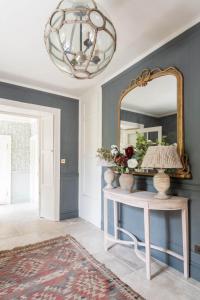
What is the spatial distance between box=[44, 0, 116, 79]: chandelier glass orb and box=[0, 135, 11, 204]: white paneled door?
15.2 ft

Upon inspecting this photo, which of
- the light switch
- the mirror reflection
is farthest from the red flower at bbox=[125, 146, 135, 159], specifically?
the light switch

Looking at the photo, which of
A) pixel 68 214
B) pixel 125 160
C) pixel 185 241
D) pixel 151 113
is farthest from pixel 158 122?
pixel 68 214

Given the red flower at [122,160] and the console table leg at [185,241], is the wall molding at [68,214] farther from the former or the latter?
the console table leg at [185,241]

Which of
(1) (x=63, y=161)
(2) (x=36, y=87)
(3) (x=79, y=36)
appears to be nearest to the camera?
(3) (x=79, y=36)

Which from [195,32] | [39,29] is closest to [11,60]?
[39,29]

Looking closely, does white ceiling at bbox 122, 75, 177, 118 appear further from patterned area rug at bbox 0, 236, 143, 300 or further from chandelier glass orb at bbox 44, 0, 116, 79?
patterned area rug at bbox 0, 236, 143, 300

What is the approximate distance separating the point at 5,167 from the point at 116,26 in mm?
4774

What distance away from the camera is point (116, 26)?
2008 millimetres

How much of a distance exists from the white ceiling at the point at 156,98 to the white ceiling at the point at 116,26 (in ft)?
1.49

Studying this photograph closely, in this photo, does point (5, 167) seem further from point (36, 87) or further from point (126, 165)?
point (126, 165)

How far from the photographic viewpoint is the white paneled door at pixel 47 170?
3.80 metres

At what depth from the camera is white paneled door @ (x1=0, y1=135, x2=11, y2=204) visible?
5.30m

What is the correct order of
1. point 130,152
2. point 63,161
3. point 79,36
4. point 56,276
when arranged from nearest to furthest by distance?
point 79,36
point 56,276
point 130,152
point 63,161

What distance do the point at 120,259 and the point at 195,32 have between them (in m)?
2.67
